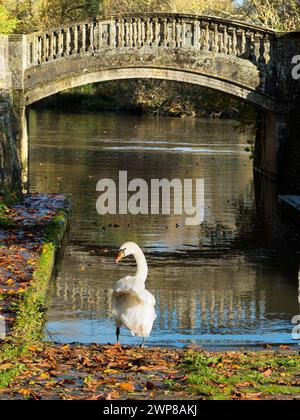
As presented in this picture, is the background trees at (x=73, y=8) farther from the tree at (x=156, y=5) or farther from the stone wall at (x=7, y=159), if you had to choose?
the stone wall at (x=7, y=159)

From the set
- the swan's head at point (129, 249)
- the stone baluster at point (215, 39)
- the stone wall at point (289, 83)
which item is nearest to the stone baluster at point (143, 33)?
the stone baluster at point (215, 39)

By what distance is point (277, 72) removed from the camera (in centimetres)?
2822

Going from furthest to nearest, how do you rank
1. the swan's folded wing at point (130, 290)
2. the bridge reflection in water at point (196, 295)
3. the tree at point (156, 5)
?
1. the tree at point (156, 5)
2. the bridge reflection in water at point (196, 295)
3. the swan's folded wing at point (130, 290)

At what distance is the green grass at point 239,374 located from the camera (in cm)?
837

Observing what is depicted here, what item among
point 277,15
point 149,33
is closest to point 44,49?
point 149,33

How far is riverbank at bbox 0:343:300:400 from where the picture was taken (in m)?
8.24

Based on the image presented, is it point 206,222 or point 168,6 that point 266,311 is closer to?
point 206,222

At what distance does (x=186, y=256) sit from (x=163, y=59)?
10.6 m

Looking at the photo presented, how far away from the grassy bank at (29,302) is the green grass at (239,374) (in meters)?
1.41

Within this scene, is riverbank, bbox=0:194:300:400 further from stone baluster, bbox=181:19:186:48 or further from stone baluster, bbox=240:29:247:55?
stone baluster, bbox=240:29:247:55

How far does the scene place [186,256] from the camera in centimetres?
1816

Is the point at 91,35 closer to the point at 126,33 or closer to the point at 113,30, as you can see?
the point at 113,30

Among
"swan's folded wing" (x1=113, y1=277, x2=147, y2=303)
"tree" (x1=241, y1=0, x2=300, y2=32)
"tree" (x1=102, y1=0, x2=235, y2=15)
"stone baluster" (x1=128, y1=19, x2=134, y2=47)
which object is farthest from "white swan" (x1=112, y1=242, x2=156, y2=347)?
"tree" (x1=102, y1=0, x2=235, y2=15)

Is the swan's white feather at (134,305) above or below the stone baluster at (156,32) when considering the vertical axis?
below
